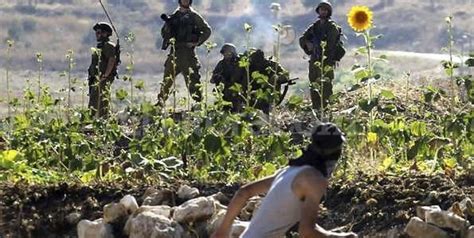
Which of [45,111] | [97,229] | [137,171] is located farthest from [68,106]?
[97,229]

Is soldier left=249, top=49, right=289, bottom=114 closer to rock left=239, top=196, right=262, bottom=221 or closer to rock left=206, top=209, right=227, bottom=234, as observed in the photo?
rock left=239, top=196, right=262, bottom=221

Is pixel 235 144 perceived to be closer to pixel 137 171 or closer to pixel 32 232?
pixel 137 171

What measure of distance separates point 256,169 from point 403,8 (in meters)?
63.5

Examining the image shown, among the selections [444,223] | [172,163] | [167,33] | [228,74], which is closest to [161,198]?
[172,163]

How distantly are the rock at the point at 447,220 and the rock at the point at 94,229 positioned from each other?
1.83 meters

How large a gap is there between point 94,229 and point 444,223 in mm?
2012

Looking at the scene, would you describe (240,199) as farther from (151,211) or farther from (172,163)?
(172,163)

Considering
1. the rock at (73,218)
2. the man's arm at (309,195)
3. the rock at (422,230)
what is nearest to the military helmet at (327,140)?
the man's arm at (309,195)

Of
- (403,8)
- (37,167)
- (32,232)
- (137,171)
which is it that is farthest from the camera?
(403,8)

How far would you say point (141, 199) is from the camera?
9.09 meters

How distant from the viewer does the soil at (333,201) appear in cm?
839

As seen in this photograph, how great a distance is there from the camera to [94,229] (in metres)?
8.68

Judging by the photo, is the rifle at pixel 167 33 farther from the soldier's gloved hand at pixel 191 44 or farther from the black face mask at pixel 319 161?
the black face mask at pixel 319 161

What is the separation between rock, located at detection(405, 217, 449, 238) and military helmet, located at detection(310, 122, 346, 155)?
92 centimetres
